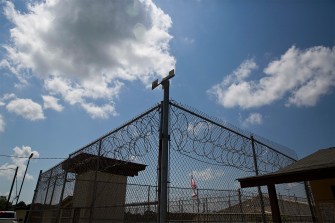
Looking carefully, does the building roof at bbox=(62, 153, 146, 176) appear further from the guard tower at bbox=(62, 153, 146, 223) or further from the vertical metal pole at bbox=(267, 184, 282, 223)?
the vertical metal pole at bbox=(267, 184, 282, 223)

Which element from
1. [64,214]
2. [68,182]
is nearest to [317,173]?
[68,182]

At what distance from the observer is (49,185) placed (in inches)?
398

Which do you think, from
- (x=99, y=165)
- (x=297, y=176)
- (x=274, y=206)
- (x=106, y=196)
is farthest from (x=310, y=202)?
(x=99, y=165)

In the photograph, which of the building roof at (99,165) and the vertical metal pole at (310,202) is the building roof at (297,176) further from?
the vertical metal pole at (310,202)

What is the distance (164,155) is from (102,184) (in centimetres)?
325

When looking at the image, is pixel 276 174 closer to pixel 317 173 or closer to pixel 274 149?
pixel 317 173

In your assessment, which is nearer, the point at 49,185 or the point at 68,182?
the point at 68,182

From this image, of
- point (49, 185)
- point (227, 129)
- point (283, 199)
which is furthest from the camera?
point (49, 185)

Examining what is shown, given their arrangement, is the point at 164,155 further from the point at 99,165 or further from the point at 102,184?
the point at 102,184

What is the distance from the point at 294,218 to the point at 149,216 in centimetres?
622

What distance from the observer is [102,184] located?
764 cm

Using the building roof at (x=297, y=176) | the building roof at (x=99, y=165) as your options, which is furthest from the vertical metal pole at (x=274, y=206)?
the building roof at (x=99, y=165)

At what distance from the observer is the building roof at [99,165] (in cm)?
666

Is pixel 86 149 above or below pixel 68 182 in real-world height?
above
